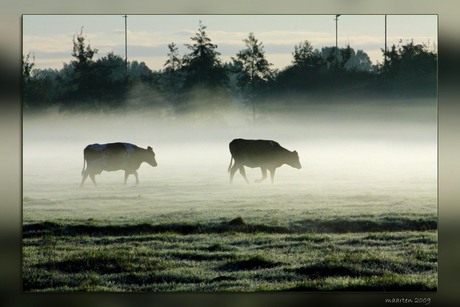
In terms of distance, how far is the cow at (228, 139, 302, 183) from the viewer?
7.04 m

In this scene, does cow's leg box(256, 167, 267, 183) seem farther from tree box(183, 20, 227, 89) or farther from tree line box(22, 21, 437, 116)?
tree box(183, 20, 227, 89)

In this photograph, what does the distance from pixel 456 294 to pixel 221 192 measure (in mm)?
1598

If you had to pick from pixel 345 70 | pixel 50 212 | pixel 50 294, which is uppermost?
pixel 345 70

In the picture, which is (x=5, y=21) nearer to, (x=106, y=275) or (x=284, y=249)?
(x=106, y=275)

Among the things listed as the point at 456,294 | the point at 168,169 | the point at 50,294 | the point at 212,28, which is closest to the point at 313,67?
the point at 212,28

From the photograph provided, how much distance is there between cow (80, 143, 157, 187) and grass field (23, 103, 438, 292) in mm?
51

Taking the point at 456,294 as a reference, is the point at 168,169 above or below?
above

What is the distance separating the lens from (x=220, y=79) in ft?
23.4

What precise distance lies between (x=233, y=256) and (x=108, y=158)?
995 millimetres

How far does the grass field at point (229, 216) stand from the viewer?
7008mm

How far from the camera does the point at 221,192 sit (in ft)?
23.2

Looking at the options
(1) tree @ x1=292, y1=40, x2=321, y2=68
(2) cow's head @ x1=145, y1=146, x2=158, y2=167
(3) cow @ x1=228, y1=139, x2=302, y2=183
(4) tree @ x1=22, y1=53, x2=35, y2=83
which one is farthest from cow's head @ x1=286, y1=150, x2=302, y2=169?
(4) tree @ x1=22, y1=53, x2=35, y2=83

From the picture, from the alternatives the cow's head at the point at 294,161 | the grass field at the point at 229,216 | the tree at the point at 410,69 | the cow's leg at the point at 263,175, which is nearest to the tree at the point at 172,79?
the grass field at the point at 229,216

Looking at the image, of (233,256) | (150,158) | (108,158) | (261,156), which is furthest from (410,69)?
(108,158)
